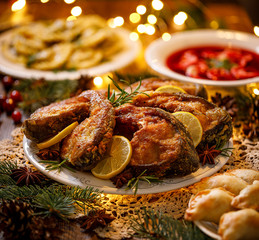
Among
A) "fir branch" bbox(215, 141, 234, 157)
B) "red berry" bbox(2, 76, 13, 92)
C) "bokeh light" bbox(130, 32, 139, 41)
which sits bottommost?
"bokeh light" bbox(130, 32, 139, 41)

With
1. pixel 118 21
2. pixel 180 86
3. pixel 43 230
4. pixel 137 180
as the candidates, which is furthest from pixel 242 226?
pixel 118 21

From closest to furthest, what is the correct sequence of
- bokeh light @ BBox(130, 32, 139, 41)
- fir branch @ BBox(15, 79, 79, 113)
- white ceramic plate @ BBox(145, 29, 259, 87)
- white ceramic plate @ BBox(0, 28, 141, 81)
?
fir branch @ BBox(15, 79, 79, 113), white ceramic plate @ BBox(145, 29, 259, 87), white ceramic plate @ BBox(0, 28, 141, 81), bokeh light @ BBox(130, 32, 139, 41)

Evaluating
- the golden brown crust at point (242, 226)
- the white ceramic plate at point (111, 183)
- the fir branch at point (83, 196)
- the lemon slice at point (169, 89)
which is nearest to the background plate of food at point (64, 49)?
the lemon slice at point (169, 89)

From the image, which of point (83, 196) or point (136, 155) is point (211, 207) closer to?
point (136, 155)

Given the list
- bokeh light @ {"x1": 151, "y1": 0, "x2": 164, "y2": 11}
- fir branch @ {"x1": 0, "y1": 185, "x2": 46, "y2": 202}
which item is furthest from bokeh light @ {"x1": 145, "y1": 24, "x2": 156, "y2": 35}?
fir branch @ {"x1": 0, "y1": 185, "x2": 46, "y2": 202}

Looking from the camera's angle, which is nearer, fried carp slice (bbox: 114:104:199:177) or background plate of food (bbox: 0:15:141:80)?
fried carp slice (bbox: 114:104:199:177)

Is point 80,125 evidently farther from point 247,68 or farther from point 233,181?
point 247,68

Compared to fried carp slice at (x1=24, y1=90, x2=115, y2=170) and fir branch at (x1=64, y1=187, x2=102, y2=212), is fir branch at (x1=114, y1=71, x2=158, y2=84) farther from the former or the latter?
fir branch at (x1=64, y1=187, x2=102, y2=212)
